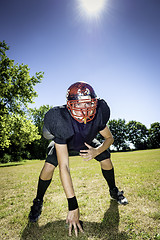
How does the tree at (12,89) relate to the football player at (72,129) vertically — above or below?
above

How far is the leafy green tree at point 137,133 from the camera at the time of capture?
2564 inches

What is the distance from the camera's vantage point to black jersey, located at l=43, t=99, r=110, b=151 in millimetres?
2258

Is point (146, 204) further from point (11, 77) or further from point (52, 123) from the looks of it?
point (11, 77)

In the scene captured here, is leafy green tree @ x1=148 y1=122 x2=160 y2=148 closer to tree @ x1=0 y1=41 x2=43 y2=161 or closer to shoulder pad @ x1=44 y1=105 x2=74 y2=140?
tree @ x1=0 y1=41 x2=43 y2=161

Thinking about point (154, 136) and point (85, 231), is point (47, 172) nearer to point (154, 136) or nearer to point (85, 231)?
point (85, 231)

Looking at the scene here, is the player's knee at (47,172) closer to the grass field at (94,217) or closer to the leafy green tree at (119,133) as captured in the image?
the grass field at (94,217)

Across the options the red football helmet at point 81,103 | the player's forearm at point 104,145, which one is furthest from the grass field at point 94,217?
the red football helmet at point 81,103

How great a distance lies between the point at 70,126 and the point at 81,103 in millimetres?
431

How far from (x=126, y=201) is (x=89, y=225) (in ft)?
3.45

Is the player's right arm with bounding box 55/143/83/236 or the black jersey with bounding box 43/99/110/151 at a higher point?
the black jersey with bounding box 43/99/110/151

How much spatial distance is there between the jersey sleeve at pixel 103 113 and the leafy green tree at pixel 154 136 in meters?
69.0

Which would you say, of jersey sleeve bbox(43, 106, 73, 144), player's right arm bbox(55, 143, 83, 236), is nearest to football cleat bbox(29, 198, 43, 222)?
player's right arm bbox(55, 143, 83, 236)

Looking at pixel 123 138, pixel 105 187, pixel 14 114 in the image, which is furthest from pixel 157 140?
pixel 105 187

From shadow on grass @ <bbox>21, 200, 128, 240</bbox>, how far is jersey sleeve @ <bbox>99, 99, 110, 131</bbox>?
5.21 ft
